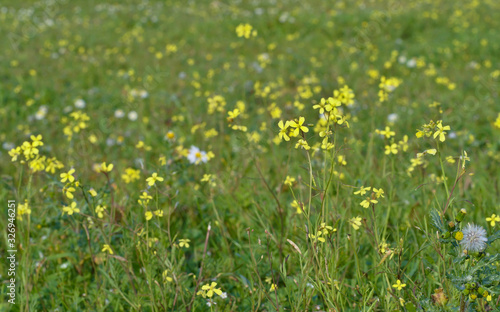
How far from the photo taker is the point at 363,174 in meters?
2.39

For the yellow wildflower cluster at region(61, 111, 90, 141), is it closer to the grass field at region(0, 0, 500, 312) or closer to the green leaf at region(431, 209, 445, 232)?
the grass field at region(0, 0, 500, 312)

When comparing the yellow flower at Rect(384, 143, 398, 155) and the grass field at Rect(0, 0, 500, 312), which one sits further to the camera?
the yellow flower at Rect(384, 143, 398, 155)

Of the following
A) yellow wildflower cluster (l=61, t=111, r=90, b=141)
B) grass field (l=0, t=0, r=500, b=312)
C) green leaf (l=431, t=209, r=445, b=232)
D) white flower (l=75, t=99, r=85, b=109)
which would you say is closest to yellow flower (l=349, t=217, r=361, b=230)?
grass field (l=0, t=0, r=500, b=312)

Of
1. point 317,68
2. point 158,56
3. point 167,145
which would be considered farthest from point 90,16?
point 167,145

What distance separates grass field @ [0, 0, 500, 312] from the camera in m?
1.48

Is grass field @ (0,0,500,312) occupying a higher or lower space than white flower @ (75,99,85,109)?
higher

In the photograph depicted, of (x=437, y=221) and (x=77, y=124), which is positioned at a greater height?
(x=437, y=221)

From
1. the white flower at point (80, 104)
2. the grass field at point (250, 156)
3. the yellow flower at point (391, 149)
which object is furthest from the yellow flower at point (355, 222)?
the white flower at point (80, 104)

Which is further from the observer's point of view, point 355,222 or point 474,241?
point 355,222

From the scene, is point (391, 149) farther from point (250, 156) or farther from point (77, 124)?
point (77, 124)

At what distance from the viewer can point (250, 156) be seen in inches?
98.7

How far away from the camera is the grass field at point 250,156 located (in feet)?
4.84

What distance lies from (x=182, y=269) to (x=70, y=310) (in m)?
0.53

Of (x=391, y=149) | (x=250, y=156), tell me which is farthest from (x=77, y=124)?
(x=391, y=149)
